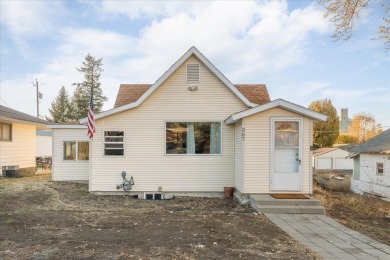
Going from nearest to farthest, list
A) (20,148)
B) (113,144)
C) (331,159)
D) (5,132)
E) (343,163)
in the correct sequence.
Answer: (113,144) < (5,132) < (20,148) < (331,159) < (343,163)

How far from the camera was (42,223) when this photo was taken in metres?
7.26

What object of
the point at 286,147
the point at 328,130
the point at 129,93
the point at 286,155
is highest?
the point at 129,93

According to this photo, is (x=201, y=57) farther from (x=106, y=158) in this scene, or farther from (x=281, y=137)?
(x=106, y=158)

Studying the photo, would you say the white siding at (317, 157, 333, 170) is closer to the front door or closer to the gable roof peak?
the gable roof peak

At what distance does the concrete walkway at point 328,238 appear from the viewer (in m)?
5.30

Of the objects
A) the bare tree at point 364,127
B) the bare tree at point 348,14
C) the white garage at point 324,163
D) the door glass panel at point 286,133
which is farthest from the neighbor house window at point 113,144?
the bare tree at point 364,127

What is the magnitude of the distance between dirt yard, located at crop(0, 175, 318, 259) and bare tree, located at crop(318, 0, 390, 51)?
4975 mm

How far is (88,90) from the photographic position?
48844 mm

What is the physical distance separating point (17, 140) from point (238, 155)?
47.7 ft

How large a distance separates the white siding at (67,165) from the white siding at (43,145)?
15.9m

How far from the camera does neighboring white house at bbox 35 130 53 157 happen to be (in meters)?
29.0

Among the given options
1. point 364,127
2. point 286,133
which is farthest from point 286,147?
point 364,127

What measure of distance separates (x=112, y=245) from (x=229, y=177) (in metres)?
6.82

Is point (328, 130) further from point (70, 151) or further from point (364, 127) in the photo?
point (70, 151)
